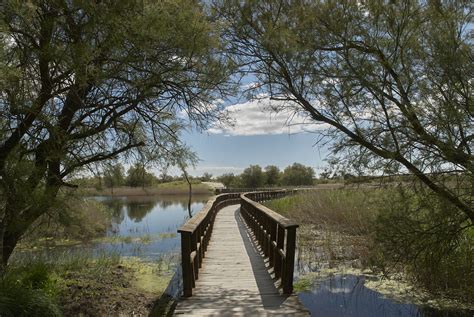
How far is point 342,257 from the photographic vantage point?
1279cm

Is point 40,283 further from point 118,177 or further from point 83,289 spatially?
point 118,177

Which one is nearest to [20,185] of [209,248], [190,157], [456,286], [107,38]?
[107,38]

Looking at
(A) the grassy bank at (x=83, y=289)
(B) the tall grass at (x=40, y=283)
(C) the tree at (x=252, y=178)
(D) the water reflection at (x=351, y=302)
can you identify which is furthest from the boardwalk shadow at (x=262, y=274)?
(C) the tree at (x=252, y=178)

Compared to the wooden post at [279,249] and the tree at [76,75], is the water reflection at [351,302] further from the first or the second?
the tree at [76,75]

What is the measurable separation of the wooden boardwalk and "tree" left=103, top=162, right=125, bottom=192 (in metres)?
2.61

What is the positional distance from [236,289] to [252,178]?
79339 millimetres

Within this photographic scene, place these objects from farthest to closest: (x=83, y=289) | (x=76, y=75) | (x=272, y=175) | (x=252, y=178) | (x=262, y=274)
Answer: (x=272, y=175) < (x=252, y=178) < (x=83, y=289) < (x=262, y=274) < (x=76, y=75)

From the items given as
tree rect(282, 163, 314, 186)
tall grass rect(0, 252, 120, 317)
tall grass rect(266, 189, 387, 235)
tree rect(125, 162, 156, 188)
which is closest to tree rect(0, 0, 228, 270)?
tall grass rect(0, 252, 120, 317)

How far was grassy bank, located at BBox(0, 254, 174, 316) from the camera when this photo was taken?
5.94 m

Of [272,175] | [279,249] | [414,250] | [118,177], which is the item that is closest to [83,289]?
[118,177]

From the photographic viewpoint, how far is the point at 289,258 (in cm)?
653

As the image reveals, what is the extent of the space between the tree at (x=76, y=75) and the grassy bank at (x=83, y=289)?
95cm

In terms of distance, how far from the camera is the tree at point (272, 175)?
87.4 metres

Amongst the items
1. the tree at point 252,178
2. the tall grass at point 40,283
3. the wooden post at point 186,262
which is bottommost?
the tall grass at point 40,283
